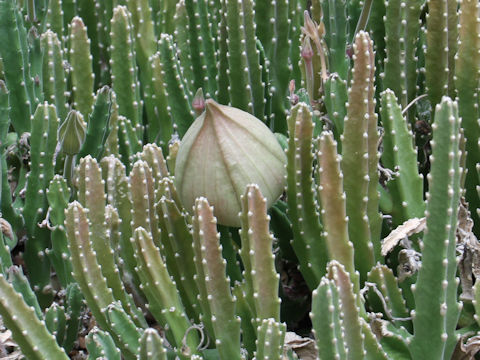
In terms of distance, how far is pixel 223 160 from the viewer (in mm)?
1095

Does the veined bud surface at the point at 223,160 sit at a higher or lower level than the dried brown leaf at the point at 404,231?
higher

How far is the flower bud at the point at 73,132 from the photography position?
138 cm

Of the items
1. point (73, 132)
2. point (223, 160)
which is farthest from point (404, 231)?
point (73, 132)

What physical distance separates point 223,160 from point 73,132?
411 millimetres

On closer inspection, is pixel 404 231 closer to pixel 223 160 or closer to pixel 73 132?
pixel 223 160

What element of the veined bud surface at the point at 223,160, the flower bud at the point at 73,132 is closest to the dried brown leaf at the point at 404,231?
the veined bud surface at the point at 223,160

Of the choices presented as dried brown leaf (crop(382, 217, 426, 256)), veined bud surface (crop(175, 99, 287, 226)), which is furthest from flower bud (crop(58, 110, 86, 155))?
dried brown leaf (crop(382, 217, 426, 256))

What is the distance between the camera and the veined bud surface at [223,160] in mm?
1098

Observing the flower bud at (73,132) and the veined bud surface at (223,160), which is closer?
the veined bud surface at (223,160)

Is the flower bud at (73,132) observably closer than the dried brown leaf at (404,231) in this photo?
No

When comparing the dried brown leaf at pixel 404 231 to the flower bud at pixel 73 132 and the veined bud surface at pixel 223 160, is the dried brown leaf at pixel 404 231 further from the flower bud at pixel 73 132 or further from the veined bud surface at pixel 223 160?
the flower bud at pixel 73 132

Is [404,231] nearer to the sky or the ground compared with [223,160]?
nearer to the ground

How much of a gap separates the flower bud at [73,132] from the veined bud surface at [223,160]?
32cm

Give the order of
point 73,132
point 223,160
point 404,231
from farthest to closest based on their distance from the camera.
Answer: point 73,132 → point 404,231 → point 223,160
